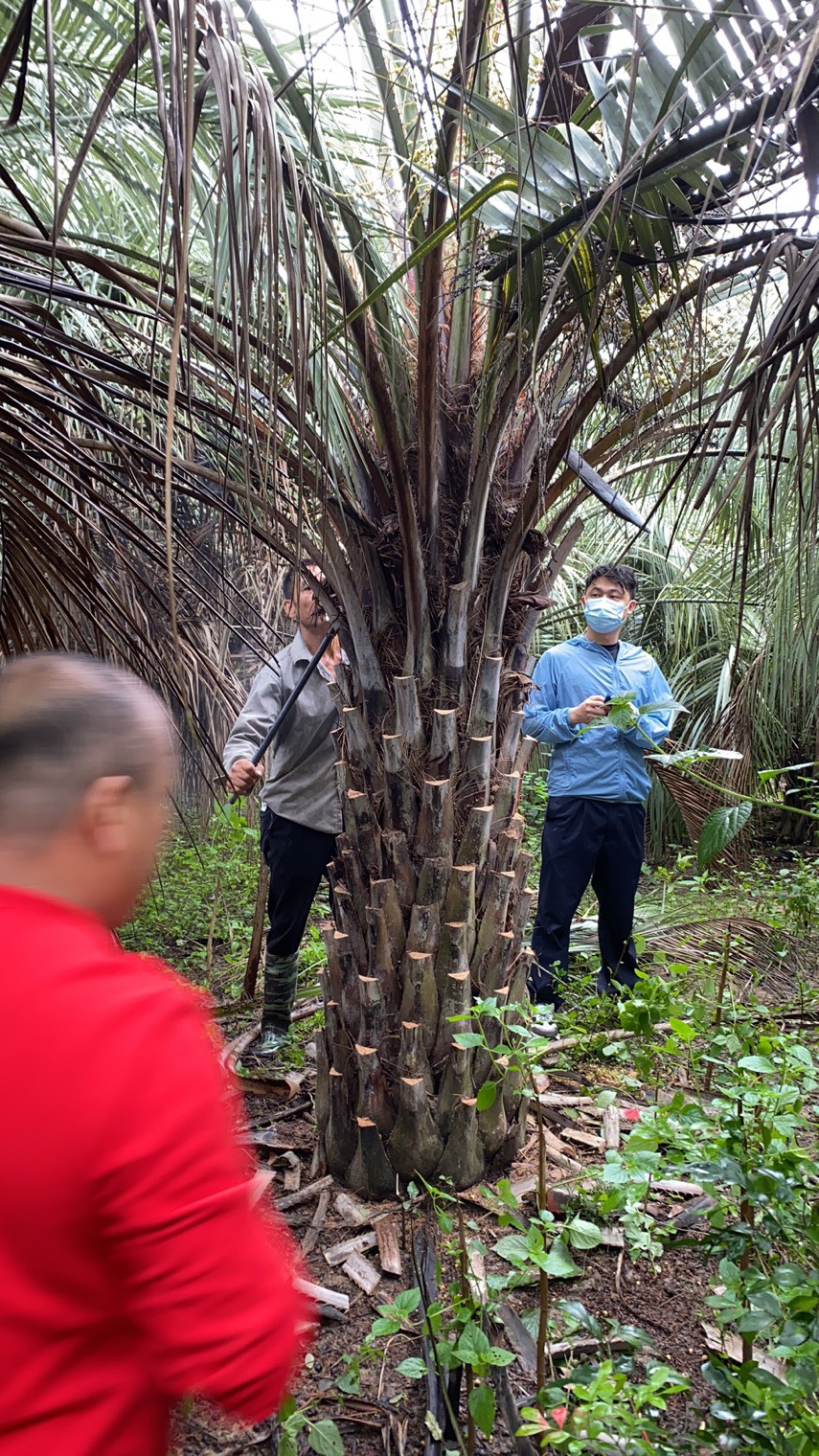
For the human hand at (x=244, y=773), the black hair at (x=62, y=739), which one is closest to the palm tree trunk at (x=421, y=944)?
the human hand at (x=244, y=773)

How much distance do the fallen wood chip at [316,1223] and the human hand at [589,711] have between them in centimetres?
173

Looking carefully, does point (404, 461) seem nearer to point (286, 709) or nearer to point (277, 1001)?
point (286, 709)

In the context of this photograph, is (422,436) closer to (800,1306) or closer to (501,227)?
(501,227)

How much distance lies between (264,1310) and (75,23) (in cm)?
294

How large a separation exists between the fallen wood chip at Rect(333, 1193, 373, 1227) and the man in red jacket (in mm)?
1669

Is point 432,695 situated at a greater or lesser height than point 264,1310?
greater

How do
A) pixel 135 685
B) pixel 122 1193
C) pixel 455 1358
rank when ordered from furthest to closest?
pixel 455 1358 → pixel 135 685 → pixel 122 1193

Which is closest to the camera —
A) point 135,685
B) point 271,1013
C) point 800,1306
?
point 135,685

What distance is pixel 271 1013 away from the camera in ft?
11.9

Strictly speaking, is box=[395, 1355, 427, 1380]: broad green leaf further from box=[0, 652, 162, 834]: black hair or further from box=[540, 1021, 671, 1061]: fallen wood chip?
box=[540, 1021, 671, 1061]: fallen wood chip

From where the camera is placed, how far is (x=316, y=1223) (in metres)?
2.49

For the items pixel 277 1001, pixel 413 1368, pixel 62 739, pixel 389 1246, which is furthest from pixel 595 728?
pixel 62 739

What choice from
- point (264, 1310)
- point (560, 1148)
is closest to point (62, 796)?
point (264, 1310)

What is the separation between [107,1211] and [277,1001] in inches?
113
